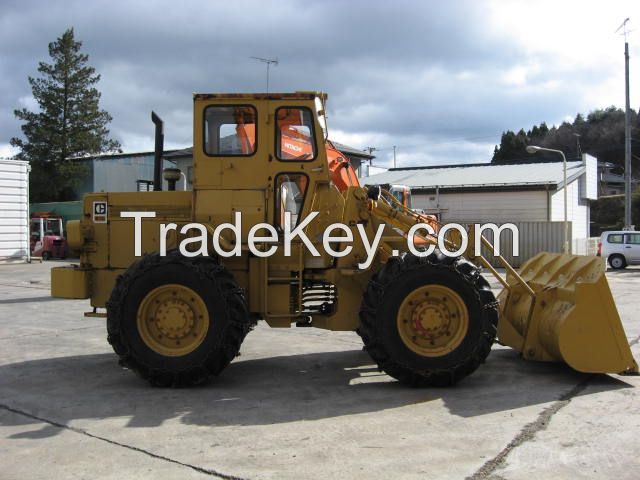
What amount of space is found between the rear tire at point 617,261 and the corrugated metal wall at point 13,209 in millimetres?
25824

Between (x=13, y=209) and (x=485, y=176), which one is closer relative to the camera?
(x=13, y=209)

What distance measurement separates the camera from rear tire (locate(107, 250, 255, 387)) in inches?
245

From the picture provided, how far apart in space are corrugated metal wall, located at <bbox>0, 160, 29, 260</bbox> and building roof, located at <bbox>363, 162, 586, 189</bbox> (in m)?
19.2

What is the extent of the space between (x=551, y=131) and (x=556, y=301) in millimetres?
86293

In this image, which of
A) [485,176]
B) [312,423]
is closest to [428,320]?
[312,423]

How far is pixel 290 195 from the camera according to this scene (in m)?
6.80

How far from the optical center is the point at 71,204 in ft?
123

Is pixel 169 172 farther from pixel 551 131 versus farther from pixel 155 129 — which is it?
pixel 551 131

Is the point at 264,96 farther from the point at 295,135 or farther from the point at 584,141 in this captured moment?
the point at 584,141

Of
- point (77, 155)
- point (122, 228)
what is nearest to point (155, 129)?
point (122, 228)

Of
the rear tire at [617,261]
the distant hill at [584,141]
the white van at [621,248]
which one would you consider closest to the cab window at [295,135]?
the white van at [621,248]

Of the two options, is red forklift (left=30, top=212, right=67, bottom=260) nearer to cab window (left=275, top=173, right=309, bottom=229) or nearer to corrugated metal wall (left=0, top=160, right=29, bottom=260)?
corrugated metal wall (left=0, top=160, right=29, bottom=260)

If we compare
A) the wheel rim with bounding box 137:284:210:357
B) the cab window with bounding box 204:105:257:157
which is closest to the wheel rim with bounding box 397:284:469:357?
the wheel rim with bounding box 137:284:210:357

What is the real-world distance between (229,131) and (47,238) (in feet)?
93.8
